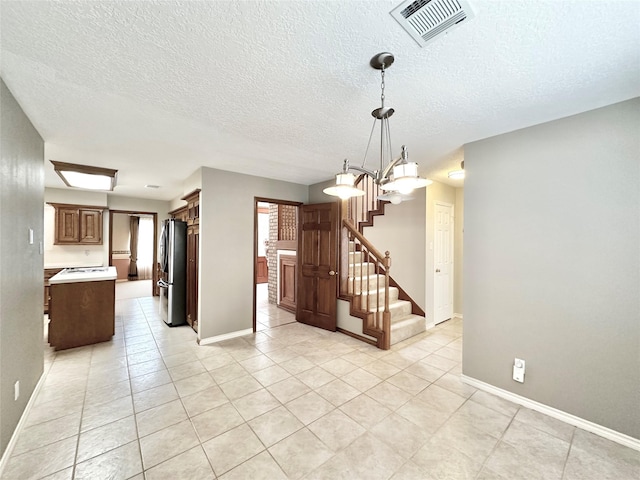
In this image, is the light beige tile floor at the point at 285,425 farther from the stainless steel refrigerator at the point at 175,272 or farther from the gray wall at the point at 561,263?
the stainless steel refrigerator at the point at 175,272

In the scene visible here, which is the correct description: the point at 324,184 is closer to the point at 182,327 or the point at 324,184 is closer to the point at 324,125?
the point at 324,125

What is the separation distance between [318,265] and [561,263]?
10.00 feet

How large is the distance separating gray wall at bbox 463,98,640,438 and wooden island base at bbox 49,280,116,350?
15.4 ft

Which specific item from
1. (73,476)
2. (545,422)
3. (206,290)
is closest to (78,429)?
(73,476)

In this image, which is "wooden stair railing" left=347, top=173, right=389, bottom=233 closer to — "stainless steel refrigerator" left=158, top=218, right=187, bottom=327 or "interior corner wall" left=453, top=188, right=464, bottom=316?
"interior corner wall" left=453, top=188, right=464, bottom=316

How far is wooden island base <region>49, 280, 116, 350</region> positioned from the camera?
11.1 feet

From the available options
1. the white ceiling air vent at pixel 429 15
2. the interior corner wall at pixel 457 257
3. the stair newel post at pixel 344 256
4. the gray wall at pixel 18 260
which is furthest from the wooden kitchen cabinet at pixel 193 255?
the interior corner wall at pixel 457 257

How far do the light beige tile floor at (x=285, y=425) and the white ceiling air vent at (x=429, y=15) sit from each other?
2541 mm

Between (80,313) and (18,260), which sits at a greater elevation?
(18,260)

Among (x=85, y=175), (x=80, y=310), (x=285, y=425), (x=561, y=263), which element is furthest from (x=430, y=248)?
(x=85, y=175)

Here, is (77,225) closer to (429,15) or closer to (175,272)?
(175,272)

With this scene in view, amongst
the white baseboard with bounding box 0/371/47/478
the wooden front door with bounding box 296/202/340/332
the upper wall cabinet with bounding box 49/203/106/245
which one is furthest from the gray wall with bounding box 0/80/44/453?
the upper wall cabinet with bounding box 49/203/106/245

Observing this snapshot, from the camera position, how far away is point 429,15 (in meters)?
1.21

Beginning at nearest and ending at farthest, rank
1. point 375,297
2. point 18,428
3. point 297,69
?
point 297,69, point 18,428, point 375,297
